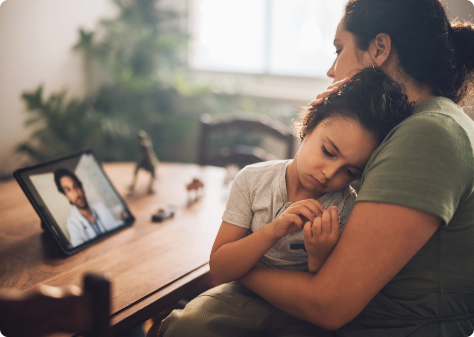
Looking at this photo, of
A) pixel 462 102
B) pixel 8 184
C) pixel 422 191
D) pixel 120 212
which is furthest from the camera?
pixel 8 184

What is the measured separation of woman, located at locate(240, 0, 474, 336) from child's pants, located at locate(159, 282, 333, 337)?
8cm

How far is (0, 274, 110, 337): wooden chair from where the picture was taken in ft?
1.60

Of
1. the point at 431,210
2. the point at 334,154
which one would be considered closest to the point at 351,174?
the point at 334,154

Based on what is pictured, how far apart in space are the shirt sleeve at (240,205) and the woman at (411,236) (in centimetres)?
13

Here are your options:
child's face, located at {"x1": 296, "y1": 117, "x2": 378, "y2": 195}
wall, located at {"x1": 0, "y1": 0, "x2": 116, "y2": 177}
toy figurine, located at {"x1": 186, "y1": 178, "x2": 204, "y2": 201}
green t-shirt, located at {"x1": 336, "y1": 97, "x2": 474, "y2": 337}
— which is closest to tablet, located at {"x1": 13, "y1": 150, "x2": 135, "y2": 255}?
toy figurine, located at {"x1": 186, "y1": 178, "x2": 204, "y2": 201}

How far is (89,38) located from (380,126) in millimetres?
3050

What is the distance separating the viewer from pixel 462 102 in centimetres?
108

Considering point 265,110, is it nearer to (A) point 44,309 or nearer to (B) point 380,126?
(B) point 380,126

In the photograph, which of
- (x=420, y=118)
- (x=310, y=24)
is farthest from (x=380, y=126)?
(x=310, y=24)

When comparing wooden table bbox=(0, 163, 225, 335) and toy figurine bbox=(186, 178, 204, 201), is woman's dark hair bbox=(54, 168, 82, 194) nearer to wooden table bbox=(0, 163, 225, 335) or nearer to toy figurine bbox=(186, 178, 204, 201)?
wooden table bbox=(0, 163, 225, 335)

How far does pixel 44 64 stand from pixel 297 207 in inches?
127

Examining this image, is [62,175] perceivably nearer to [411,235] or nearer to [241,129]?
[411,235]

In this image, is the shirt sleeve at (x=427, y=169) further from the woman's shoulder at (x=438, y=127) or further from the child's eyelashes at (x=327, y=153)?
the child's eyelashes at (x=327, y=153)

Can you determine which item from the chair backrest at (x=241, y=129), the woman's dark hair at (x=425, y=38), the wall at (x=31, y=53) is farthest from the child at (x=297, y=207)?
the wall at (x=31, y=53)
